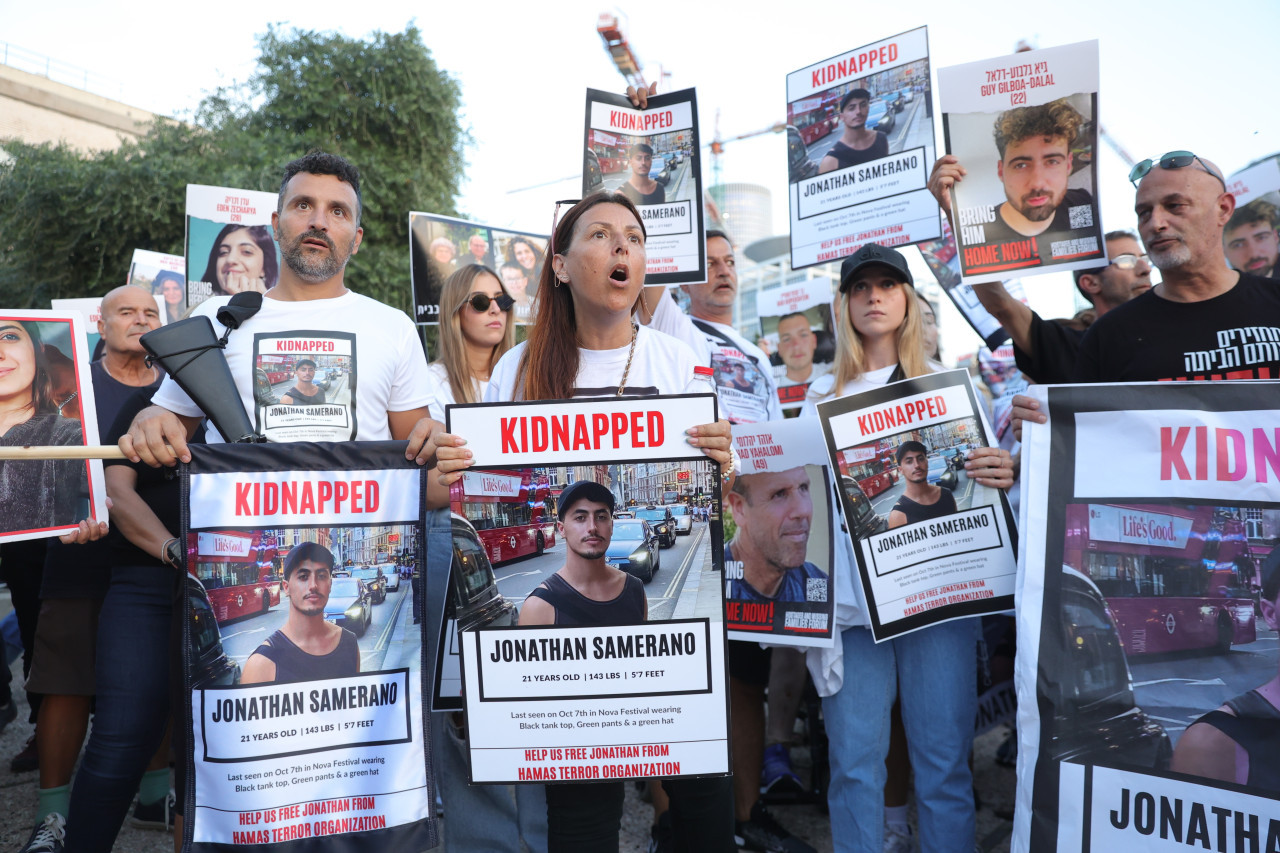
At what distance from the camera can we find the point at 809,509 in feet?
9.36

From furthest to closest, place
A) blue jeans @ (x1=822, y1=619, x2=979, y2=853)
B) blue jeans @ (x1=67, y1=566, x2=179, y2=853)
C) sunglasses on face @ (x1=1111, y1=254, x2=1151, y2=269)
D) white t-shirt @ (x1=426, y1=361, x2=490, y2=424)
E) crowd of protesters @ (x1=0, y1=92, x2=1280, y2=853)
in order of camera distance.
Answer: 1. sunglasses on face @ (x1=1111, y1=254, x2=1151, y2=269)
2. white t-shirt @ (x1=426, y1=361, x2=490, y2=424)
3. blue jeans @ (x1=822, y1=619, x2=979, y2=853)
4. blue jeans @ (x1=67, y1=566, x2=179, y2=853)
5. crowd of protesters @ (x1=0, y1=92, x2=1280, y2=853)

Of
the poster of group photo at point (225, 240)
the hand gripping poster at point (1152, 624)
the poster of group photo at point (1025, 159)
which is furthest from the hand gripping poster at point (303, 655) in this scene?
the poster of group photo at point (225, 240)

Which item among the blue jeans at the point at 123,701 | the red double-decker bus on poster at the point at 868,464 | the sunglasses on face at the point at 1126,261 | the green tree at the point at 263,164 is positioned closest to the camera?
the blue jeans at the point at 123,701

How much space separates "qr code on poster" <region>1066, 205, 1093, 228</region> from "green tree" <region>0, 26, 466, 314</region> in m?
11.7

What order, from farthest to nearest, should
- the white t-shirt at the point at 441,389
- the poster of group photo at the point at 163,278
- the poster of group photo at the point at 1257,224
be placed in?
the poster of group photo at the point at 163,278, the poster of group photo at the point at 1257,224, the white t-shirt at the point at 441,389

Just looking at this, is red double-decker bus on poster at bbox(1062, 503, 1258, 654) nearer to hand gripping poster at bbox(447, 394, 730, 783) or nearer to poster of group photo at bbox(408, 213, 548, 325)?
hand gripping poster at bbox(447, 394, 730, 783)

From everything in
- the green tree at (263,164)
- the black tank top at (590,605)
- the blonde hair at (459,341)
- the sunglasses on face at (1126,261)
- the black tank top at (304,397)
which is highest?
the green tree at (263,164)

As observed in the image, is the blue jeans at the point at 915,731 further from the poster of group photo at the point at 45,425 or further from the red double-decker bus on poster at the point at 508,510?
the poster of group photo at the point at 45,425

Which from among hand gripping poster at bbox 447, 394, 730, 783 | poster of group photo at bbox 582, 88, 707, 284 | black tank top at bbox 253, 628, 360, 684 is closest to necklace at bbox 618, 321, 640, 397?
hand gripping poster at bbox 447, 394, 730, 783

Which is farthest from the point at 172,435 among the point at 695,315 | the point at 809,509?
the point at 695,315

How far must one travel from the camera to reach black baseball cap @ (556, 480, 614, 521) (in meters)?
1.99

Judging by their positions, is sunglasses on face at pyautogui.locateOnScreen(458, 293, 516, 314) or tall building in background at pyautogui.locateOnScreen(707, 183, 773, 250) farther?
tall building in background at pyautogui.locateOnScreen(707, 183, 773, 250)

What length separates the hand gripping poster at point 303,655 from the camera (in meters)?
2.04

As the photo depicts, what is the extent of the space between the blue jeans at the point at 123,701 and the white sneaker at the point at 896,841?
250cm
